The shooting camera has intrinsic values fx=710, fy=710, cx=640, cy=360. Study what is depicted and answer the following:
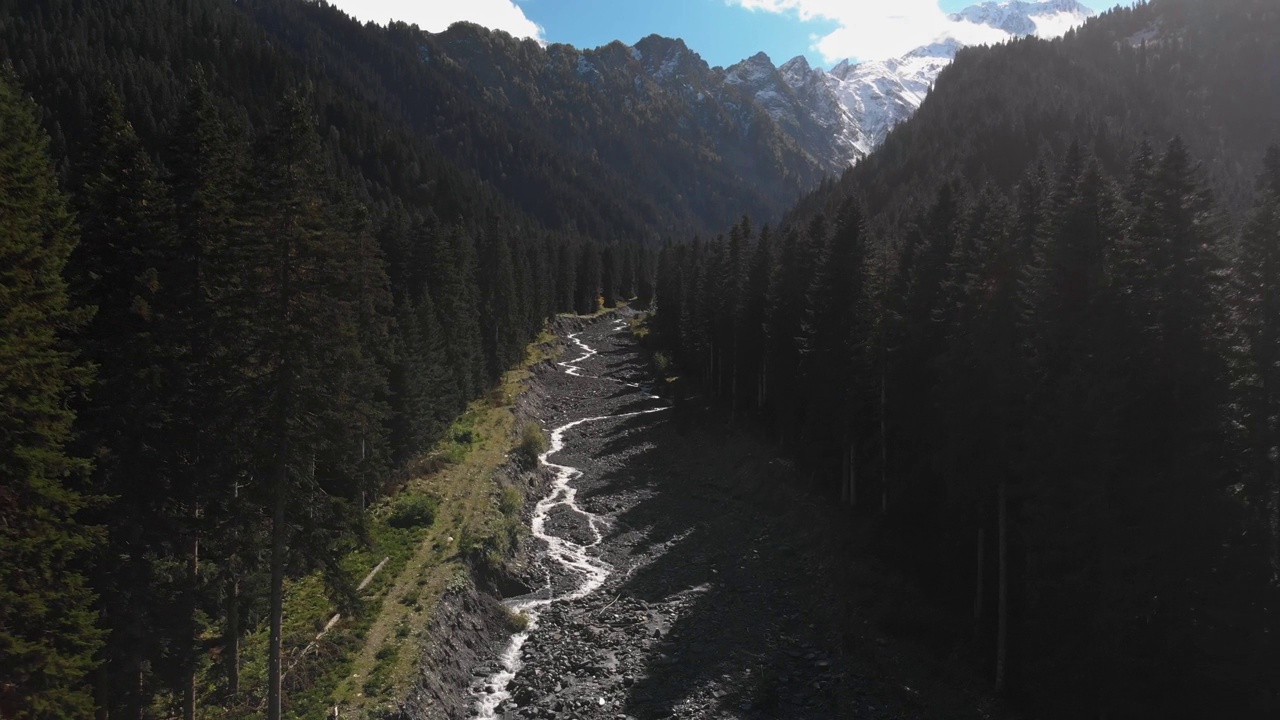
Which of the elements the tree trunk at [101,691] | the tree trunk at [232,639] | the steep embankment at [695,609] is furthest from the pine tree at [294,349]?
the steep embankment at [695,609]

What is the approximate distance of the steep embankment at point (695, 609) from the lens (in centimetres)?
2477

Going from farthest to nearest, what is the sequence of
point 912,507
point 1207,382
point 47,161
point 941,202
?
point 941,202 < point 912,507 < point 1207,382 < point 47,161

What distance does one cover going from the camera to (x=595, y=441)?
61719mm

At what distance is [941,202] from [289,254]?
31592 mm

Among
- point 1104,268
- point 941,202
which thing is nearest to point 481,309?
point 941,202

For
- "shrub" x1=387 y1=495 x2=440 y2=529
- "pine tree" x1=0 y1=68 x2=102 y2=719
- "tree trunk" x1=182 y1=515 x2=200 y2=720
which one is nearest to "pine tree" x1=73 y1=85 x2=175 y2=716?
"tree trunk" x1=182 y1=515 x2=200 y2=720

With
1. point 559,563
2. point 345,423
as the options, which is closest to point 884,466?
point 559,563

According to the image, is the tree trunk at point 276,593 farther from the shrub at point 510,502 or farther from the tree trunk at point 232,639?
the shrub at point 510,502

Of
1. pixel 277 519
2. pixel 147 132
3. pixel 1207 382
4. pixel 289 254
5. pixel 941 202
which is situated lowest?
pixel 277 519

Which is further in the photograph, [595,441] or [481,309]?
A: [481,309]

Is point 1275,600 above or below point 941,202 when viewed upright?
below

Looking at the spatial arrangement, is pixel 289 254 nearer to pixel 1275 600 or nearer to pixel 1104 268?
pixel 1104 268

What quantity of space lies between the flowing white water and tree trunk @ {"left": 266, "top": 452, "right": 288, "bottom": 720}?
7797 mm

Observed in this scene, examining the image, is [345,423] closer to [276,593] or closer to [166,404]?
[166,404]
